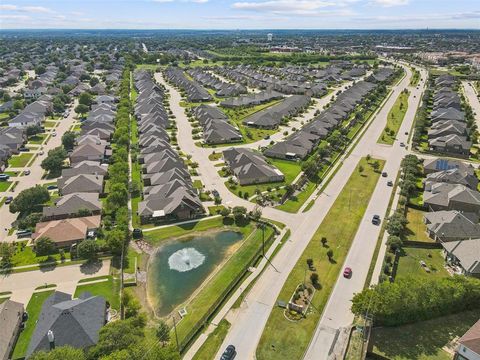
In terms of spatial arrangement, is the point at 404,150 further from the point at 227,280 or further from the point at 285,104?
the point at 227,280

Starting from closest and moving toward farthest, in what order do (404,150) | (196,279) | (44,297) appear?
(44,297), (196,279), (404,150)

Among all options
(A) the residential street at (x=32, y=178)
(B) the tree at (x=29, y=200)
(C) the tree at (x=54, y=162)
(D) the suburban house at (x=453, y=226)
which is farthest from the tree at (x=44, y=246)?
(D) the suburban house at (x=453, y=226)

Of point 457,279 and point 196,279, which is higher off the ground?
point 457,279

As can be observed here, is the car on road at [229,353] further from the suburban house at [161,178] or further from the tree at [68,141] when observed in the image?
the tree at [68,141]

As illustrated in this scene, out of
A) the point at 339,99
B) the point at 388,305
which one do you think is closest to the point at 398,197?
the point at 388,305

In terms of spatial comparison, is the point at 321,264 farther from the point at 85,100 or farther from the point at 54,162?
the point at 85,100
